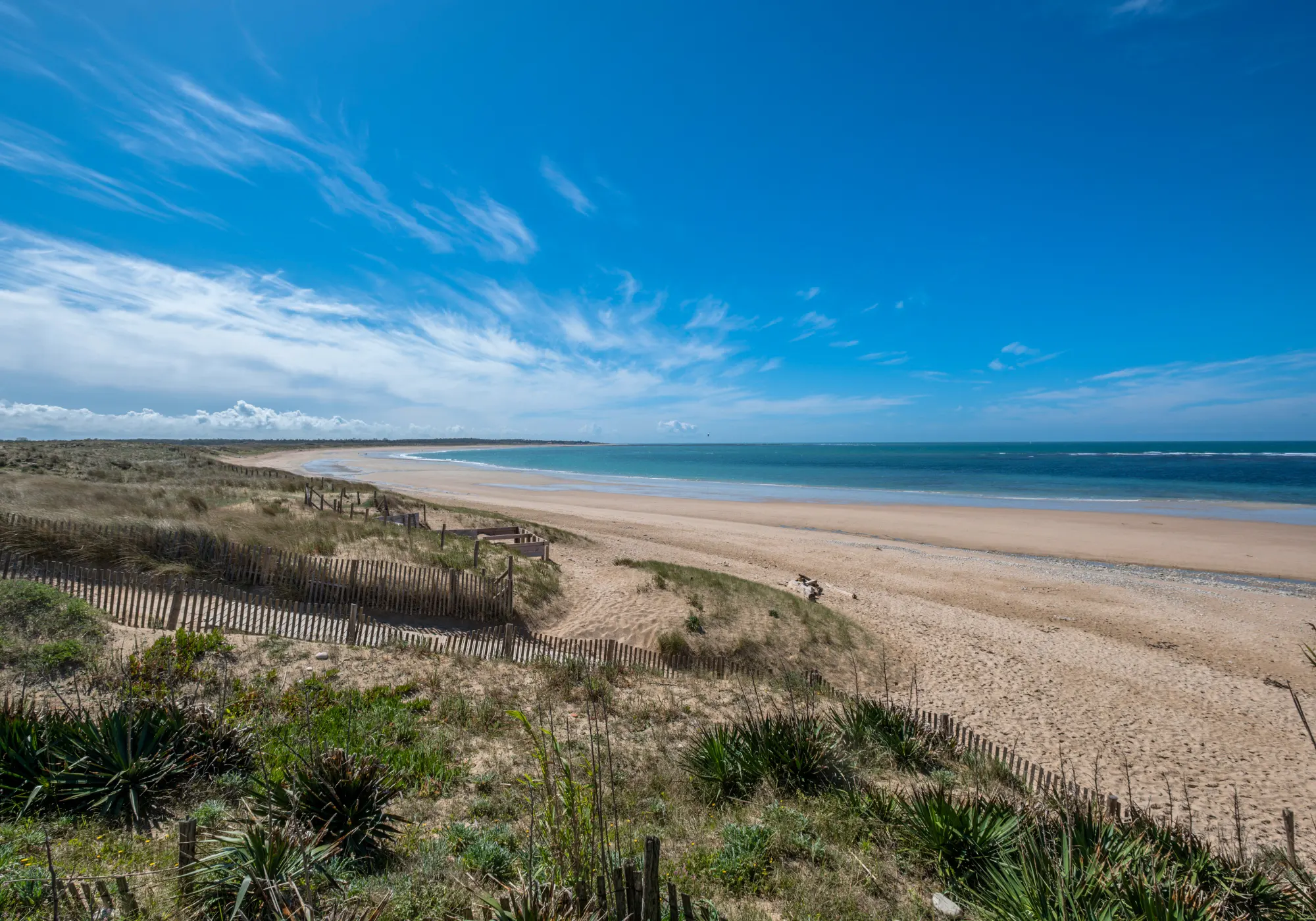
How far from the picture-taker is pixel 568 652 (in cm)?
1030

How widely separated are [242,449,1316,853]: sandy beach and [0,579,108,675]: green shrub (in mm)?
7784

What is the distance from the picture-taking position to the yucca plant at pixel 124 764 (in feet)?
14.9

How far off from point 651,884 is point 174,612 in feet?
31.1

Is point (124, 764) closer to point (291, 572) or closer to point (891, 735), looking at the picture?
point (291, 572)

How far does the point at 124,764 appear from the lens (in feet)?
15.5

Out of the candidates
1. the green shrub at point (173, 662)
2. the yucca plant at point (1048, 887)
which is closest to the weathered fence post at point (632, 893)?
the yucca plant at point (1048, 887)

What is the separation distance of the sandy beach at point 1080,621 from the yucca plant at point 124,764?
302 inches

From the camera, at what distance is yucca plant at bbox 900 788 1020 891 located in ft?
14.8

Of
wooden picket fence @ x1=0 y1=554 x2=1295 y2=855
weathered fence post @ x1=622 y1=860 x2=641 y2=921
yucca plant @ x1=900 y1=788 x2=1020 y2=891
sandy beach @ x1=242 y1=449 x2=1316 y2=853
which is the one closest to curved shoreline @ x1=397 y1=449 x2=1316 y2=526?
sandy beach @ x1=242 y1=449 x2=1316 y2=853

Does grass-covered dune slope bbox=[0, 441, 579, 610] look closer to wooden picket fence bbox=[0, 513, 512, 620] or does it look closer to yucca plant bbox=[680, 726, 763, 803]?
wooden picket fence bbox=[0, 513, 512, 620]

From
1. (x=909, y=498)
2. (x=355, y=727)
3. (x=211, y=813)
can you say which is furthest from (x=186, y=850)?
(x=909, y=498)

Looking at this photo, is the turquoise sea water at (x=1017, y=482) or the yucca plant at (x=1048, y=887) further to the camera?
the turquoise sea water at (x=1017, y=482)

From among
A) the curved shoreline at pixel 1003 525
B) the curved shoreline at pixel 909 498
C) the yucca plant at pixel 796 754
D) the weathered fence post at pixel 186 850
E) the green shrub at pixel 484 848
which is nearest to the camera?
the weathered fence post at pixel 186 850

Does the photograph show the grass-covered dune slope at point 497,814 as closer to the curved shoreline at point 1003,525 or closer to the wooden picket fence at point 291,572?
the wooden picket fence at point 291,572
